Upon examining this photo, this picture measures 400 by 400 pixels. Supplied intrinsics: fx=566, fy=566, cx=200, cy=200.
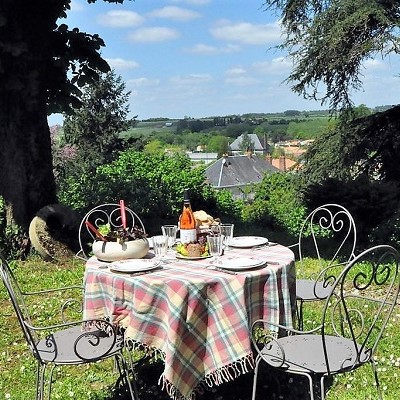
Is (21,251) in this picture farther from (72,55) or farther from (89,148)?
(89,148)

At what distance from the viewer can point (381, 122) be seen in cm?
1156

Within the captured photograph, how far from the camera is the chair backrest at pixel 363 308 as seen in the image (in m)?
2.76

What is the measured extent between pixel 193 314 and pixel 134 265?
463 millimetres

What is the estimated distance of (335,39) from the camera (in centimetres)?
1040

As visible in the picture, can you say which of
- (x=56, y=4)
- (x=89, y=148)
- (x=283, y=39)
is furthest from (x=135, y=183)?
(x=89, y=148)

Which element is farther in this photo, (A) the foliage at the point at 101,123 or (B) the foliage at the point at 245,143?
(B) the foliage at the point at 245,143

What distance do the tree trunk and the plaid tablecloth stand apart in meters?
4.84

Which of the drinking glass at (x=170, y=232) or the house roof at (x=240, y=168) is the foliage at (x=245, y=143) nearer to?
the house roof at (x=240, y=168)

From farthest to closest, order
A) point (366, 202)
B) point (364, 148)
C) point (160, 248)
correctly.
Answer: point (364, 148), point (366, 202), point (160, 248)

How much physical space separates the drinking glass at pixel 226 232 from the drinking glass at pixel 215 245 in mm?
243

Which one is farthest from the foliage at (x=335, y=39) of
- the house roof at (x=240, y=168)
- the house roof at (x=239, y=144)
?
the house roof at (x=239, y=144)

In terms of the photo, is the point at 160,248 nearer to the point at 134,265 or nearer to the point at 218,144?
the point at 134,265

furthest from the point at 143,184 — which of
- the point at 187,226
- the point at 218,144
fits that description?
the point at 218,144

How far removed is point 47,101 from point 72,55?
786 millimetres
